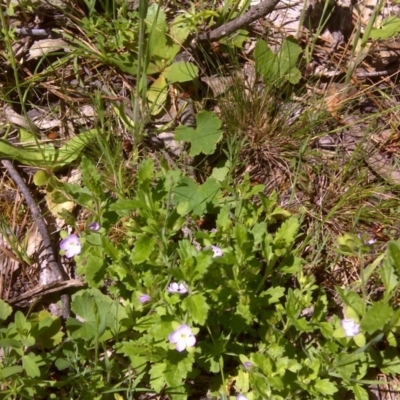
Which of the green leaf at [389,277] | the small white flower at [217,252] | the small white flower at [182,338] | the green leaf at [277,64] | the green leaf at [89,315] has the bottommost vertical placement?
the green leaf at [89,315]

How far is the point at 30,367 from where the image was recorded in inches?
81.0

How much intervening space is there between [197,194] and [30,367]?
2.91ft

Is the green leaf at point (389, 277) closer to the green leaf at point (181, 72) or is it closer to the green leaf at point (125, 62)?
the green leaf at point (181, 72)

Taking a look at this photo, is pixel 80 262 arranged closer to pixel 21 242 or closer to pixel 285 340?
pixel 21 242

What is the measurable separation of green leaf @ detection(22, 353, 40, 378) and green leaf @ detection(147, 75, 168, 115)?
1.15 metres

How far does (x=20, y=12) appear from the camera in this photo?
8.98ft

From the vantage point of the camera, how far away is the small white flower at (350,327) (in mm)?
1987

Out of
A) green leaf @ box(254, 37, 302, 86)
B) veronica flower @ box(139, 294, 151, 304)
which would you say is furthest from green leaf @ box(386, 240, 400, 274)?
green leaf @ box(254, 37, 302, 86)

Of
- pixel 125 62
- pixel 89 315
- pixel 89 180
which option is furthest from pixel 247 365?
pixel 125 62

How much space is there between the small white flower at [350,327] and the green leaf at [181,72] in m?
1.20

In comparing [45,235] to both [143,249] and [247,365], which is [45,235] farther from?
[247,365]

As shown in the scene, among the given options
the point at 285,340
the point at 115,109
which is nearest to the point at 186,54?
the point at 115,109

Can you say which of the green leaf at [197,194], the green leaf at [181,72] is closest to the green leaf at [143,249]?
the green leaf at [197,194]

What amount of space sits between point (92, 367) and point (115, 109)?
3.59 feet
